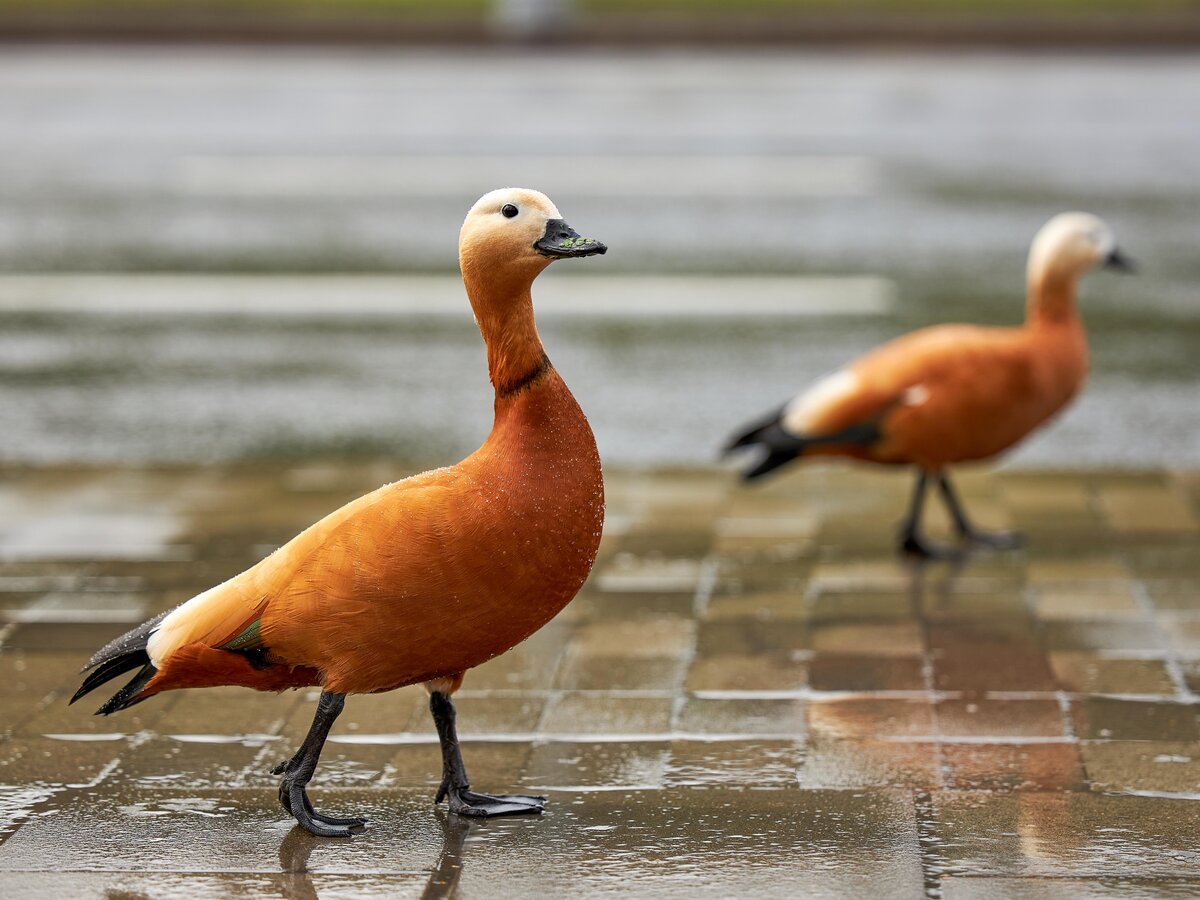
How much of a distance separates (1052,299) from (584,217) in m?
8.04

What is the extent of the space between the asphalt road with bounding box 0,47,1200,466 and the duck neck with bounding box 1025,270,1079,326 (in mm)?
1695

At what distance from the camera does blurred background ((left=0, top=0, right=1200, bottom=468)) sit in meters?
10.9

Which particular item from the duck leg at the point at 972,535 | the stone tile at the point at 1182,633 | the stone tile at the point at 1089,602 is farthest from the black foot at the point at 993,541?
the stone tile at the point at 1182,633

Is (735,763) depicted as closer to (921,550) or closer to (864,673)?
(864,673)

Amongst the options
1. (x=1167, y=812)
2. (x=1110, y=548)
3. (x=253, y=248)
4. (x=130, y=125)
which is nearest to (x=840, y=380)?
(x=1110, y=548)

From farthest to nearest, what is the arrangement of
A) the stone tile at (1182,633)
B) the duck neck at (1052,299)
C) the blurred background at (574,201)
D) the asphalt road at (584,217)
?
the blurred background at (574,201) → the asphalt road at (584,217) → the duck neck at (1052,299) → the stone tile at (1182,633)

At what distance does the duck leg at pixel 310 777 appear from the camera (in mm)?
4996

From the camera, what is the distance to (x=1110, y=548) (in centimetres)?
785

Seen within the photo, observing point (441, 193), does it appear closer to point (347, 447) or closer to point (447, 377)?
point (447, 377)

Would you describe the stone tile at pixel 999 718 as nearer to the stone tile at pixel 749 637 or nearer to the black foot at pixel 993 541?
the stone tile at pixel 749 637

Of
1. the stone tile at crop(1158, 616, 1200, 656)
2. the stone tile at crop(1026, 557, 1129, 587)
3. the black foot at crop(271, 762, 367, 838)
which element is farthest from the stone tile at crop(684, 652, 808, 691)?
the black foot at crop(271, 762, 367, 838)

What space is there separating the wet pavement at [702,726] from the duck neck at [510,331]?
1166mm

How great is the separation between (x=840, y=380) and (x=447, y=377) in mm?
4139

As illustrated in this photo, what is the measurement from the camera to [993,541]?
799 cm
